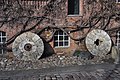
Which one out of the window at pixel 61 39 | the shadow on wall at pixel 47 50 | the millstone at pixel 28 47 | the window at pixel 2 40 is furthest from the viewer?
the window at pixel 61 39

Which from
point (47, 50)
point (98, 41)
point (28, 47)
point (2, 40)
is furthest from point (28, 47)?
point (98, 41)

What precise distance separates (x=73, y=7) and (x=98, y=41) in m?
2.30

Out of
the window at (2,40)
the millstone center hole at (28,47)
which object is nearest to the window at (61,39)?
the millstone center hole at (28,47)

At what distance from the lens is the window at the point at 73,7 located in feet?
42.0

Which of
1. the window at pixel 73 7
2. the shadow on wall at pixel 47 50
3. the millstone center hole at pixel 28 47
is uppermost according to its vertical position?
the window at pixel 73 7

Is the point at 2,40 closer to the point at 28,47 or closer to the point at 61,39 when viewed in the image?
the point at 28,47

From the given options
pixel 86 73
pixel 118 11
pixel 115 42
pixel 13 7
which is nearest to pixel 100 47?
pixel 115 42

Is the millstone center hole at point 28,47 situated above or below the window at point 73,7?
below

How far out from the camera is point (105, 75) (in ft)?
27.6

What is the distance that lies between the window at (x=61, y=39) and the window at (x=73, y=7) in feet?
4.05

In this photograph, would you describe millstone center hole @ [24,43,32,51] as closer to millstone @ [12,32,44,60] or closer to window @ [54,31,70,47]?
millstone @ [12,32,44,60]

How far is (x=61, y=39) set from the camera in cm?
1274

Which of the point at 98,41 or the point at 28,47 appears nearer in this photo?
the point at 28,47

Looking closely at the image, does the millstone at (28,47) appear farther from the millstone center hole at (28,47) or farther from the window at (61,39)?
the window at (61,39)
